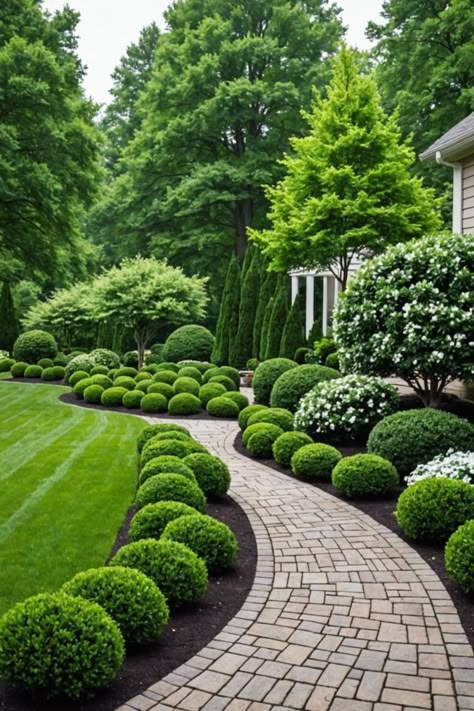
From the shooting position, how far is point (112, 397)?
15.5 m

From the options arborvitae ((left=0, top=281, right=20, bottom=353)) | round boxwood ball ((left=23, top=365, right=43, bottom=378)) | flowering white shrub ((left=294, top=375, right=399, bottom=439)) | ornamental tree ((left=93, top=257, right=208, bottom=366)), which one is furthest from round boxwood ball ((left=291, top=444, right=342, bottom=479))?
arborvitae ((left=0, top=281, right=20, bottom=353))

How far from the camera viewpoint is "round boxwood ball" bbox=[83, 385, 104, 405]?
625 inches

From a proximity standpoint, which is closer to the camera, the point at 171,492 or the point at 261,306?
the point at 171,492

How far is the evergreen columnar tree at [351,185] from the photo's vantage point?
520 inches

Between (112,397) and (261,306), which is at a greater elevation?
(261,306)

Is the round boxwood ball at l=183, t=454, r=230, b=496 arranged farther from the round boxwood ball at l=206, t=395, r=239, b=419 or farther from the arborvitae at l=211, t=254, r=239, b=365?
the arborvitae at l=211, t=254, r=239, b=365

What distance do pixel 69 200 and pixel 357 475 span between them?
50.4 feet

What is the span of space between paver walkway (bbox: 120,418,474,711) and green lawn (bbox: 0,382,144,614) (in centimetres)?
170

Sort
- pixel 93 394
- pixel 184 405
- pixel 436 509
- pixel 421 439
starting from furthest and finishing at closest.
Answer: pixel 93 394 → pixel 184 405 → pixel 421 439 → pixel 436 509

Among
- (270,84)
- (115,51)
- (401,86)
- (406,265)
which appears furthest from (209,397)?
(115,51)

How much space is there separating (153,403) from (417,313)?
7.60 metres

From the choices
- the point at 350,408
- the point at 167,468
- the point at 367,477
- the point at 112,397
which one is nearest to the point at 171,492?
the point at 167,468

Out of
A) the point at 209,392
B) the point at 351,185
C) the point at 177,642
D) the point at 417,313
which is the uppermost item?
the point at 351,185

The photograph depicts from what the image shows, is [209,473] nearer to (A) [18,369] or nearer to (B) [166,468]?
(B) [166,468]
